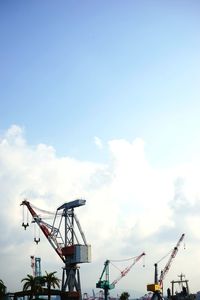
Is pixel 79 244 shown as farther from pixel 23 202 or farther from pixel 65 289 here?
pixel 23 202

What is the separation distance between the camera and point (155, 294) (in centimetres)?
19150

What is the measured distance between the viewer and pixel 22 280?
106 metres

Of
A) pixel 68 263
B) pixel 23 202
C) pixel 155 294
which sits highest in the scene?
pixel 23 202

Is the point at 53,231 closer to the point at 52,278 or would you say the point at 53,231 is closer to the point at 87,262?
the point at 87,262

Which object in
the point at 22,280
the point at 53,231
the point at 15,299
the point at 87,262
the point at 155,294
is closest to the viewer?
the point at 22,280

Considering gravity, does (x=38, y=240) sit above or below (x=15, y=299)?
above

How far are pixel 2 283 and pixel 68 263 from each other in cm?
3592

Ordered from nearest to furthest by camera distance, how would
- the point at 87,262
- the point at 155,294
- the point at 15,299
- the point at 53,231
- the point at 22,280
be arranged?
the point at 22,280
the point at 15,299
the point at 87,262
the point at 53,231
the point at 155,294

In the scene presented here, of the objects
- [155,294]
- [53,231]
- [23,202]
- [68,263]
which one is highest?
[23,202]

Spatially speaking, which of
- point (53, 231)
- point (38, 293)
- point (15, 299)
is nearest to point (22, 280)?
point (38, 293)

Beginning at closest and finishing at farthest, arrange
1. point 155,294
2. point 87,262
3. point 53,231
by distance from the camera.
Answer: point 87,262 → point 53,231 → point 155,294

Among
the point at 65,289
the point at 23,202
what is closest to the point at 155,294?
the point at 65,289

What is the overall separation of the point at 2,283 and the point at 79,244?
35662 mm

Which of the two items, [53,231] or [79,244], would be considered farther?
[53,231]
